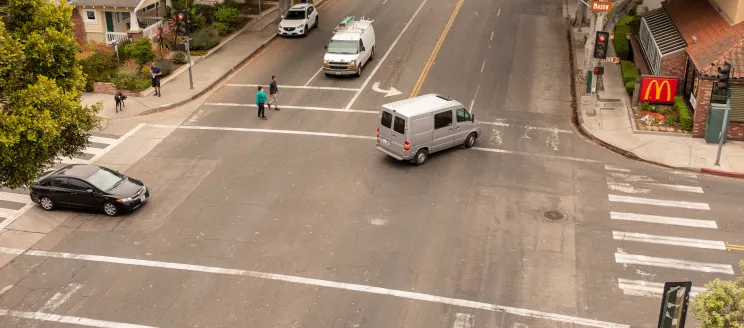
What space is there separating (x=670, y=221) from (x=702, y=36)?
12973 millimetres

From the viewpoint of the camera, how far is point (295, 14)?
44.4 meters

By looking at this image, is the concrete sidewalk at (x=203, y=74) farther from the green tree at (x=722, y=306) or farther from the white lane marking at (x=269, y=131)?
the green tree at (x=722, y=306)

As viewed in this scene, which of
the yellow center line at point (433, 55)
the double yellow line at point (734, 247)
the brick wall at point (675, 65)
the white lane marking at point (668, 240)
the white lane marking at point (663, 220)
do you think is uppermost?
the brick wall at point (675, 65)

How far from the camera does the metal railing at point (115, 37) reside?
133ft

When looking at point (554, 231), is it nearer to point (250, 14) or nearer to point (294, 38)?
point (294, 38)

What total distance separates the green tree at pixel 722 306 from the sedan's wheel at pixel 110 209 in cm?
1665

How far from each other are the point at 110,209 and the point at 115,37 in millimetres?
21251

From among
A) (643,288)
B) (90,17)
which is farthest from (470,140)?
(90,17)

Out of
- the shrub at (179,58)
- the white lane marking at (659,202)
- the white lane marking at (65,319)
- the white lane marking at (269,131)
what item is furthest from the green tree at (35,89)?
the shrub at (179,58)

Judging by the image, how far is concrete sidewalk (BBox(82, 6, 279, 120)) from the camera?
1284 inches

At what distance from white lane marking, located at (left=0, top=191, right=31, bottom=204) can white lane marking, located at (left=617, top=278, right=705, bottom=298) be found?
18.2 meters

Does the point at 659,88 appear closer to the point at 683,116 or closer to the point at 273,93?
the point at 683,116

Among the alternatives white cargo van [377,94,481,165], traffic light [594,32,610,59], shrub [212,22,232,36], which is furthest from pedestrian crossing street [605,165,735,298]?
shrub [212,22,232,36]

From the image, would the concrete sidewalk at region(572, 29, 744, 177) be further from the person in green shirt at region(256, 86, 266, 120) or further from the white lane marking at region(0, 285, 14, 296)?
the white lane marking at region(0, 285, 14, 296)
